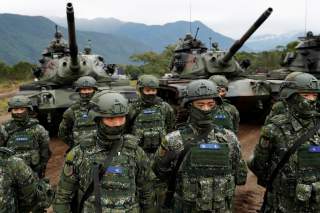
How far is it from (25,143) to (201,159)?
3.40 m

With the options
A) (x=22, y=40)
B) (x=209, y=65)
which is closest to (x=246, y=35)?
(x=209, y=65)

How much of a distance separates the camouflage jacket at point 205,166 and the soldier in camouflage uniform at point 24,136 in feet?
9.60

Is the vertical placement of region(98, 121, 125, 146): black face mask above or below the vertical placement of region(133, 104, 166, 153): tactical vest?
above

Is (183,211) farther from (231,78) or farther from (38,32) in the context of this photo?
(38,32)

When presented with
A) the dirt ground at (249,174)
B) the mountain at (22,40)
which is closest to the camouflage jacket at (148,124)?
the dirt ground at (249,174)

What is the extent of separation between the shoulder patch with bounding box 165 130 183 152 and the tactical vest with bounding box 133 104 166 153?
90.1 inches

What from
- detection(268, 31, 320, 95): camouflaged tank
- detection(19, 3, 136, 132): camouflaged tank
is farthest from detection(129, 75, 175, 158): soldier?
detection(268, 31, 320, 95): camouflaged tank

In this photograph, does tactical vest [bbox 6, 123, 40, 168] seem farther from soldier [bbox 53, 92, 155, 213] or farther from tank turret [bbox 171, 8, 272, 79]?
tank turret [bbox 171, 8, 272, 79]

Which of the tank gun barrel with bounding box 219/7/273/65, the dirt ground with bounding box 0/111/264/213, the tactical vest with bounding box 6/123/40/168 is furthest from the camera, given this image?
the tank gun barrel with bounding box 219/7/273/65

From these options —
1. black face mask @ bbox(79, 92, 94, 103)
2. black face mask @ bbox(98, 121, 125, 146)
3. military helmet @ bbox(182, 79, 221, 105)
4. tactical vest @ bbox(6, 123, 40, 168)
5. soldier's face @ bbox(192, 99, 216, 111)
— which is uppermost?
military helmet @ bbox(182, 79, 221, 105)

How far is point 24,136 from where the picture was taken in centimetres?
630

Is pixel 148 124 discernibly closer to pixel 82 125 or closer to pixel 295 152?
pixel 82 125

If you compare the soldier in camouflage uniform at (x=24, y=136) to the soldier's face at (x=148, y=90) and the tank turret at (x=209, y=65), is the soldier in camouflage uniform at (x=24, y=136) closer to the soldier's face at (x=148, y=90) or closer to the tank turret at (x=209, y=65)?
the soldier's face at (x=148, y=90)

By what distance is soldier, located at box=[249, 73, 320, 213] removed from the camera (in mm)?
4082
